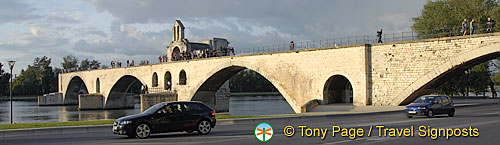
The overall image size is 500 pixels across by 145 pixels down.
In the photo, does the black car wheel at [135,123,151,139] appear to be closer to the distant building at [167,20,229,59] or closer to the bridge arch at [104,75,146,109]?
the distant building at [167,20,229,59]

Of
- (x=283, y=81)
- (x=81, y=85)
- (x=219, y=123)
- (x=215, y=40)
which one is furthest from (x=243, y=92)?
(x=219, y=123)

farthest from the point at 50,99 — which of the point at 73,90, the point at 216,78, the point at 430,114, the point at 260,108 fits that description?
the point at 430,114

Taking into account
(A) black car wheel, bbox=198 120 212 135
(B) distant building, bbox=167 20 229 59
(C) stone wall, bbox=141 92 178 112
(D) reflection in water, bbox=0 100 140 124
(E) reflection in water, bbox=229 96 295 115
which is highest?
(B) distant building, bbox=167 20 229 59

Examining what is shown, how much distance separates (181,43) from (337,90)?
28.2 m

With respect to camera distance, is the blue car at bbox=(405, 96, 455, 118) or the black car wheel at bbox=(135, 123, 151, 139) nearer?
the black car wheel at bbox=(135, 123, 151, 139)

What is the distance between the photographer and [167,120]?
13.2 meters

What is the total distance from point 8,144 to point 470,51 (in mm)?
24507

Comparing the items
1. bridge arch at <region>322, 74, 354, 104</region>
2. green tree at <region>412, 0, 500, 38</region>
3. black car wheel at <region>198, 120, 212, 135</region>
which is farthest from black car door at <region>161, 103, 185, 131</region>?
green tree at <region>412, 0, 500, 38</region>

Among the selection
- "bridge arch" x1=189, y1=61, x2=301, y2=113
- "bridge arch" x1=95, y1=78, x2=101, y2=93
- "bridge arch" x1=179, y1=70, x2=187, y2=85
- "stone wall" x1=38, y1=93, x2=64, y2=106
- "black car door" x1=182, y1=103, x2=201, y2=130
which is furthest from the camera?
"stone wall" x1=38, y1=93, x2=64, y2=106

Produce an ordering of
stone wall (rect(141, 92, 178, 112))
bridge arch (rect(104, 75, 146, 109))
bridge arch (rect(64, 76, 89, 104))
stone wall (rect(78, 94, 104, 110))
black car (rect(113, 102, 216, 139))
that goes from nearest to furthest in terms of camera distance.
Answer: black car (rect(113, 102, 216, 139)), stone wall (rect(141, 92, 178, 112)), stone wall (rect(78, 94, 104, 110)), bridge arch (rect(104, 75, 146, 109)), bridge arch (rect(64, 76, 89, 104))

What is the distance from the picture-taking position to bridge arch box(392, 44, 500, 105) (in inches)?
1046

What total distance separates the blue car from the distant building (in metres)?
39.7

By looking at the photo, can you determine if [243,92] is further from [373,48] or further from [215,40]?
[373,48]

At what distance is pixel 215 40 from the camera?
62.5m
